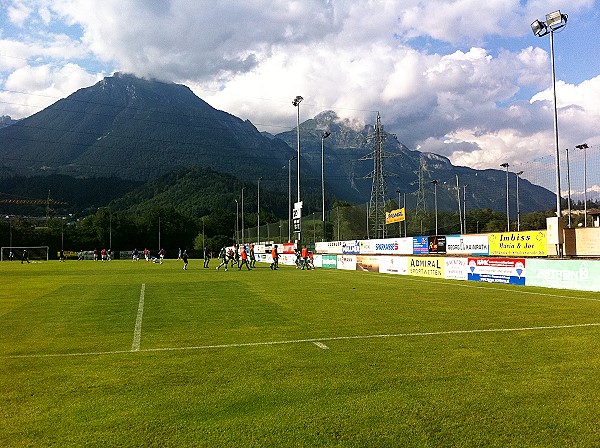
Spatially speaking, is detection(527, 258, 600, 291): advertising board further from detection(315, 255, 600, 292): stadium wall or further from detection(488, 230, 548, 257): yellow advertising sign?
detection(488, 230, 548, 257): yellow advertising sign

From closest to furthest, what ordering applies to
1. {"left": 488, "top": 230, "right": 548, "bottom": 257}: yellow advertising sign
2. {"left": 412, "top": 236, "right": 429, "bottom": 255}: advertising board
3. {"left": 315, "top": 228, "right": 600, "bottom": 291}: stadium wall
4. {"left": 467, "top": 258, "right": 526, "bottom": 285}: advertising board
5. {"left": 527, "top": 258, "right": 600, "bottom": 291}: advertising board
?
1. {"left": 527, "top": 258, "right": 600, "bottom": 291}: advertising board
2. {"left": 315, "top": 228, "right": 600, "bottom": 291}: stadium wall
3. {"left": 467, "top": 258, "right": 526, "bottom": 285}: advertising board
4. {"left": 488, "top": 230, "right": 548, "bottom": 257}: yellow advertising sign
5. {"left": 412, "top": 236, "right": 429, "bottom": 255}: advertising board

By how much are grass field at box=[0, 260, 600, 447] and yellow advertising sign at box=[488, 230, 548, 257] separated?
14057mm

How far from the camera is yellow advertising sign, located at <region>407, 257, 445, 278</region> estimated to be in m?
29.8

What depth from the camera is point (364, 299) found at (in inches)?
700

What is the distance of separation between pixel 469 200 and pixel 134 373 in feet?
174

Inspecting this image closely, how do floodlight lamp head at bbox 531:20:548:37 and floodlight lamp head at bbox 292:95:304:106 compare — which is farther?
floodlight lamp head at bbox 292:95:304:106

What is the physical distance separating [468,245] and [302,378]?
1053 inches

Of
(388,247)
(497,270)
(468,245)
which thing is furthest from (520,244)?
(388,247)

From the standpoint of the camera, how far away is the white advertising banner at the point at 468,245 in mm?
30391

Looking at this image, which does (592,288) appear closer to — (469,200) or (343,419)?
(343,419)

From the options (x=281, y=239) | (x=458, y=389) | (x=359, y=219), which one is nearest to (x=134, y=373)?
(x=458, y=389)

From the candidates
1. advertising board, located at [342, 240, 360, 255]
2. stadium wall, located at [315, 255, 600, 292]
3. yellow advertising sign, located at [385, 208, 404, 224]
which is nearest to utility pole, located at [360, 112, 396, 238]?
yellow advertising sign, located at [385, 208, 404, 224]

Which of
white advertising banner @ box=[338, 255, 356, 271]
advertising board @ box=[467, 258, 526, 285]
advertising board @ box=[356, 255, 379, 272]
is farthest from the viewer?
white advertising banner @ box=[338, 255, 356, 271]

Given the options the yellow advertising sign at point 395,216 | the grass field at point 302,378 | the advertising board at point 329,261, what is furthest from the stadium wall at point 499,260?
the yellow advertising sign at point 395,216
